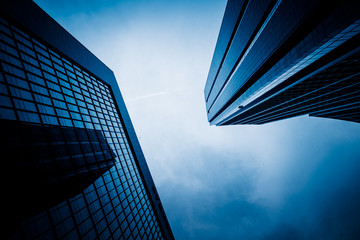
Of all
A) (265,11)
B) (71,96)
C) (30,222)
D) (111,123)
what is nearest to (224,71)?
(265,11)

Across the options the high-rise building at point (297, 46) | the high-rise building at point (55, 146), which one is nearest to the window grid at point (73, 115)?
the high-rise building at point (55, 146)

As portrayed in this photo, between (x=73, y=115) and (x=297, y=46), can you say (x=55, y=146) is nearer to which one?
(x=73, y=115)

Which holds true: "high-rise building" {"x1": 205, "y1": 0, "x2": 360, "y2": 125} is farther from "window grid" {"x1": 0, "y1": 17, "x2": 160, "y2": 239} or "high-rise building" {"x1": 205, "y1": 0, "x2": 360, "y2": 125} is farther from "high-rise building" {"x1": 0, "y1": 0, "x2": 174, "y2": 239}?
"window grid" {"x1": 0, "y1": 17, "x2": 160, "y2": 239}

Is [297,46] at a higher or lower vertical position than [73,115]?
lower

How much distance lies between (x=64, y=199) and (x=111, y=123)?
2093cm

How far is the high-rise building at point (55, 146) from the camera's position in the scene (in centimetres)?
1370

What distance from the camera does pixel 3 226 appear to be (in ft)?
36.8

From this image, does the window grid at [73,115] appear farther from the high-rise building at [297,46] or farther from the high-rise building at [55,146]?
the high-rise building at [297,46]

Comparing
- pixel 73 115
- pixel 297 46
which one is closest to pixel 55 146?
pixel 73 115

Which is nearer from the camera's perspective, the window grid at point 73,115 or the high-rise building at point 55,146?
the high-rise building at point 55,146

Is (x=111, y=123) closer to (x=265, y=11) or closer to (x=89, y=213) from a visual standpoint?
(x=89, y=213)

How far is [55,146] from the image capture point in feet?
61.0

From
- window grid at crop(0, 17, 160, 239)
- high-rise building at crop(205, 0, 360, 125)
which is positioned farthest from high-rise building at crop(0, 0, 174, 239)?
high-rise building at crop(205, 0, 360, 125)

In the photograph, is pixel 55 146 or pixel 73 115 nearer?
pixel 55 146
